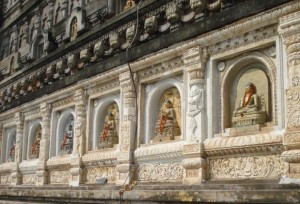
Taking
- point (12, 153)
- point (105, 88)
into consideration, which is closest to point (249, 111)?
point (105, 88)

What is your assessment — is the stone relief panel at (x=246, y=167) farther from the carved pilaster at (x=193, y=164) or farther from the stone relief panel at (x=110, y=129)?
the stone relief panel at (x=110, y=129)

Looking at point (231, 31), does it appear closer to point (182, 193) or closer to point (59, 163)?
point (182, 193)

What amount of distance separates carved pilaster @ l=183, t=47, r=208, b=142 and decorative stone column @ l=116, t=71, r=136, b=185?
5.79 feet

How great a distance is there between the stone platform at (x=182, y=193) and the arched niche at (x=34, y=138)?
A: 2488mm

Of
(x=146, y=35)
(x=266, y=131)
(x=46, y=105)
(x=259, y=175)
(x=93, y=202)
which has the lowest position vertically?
(x=93, y=202)

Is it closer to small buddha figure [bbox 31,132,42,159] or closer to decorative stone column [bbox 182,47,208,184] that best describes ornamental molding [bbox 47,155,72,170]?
small buddha figure [bbox 31,132,42,159]

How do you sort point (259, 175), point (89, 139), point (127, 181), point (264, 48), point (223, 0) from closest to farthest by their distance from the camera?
point (259, 175) < point (264, 48) < point (223, 0) < point (127, 181) < point (89, 139)

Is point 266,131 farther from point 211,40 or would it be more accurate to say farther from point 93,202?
point 93,202

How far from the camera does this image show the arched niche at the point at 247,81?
301 inches

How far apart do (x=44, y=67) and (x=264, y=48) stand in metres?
8.28

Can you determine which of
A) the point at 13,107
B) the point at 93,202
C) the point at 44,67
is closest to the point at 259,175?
the point at 93,202

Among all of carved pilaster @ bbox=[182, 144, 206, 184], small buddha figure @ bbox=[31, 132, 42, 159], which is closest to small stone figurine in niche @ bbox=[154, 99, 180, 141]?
carved pilaster @ bbox=[182, 144, 206, 184]

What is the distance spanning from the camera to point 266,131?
740 centimetres

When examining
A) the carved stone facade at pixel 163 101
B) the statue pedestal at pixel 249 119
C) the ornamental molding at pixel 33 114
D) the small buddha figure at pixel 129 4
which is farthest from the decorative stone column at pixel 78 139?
the statue pedestal at pixel 249 119
